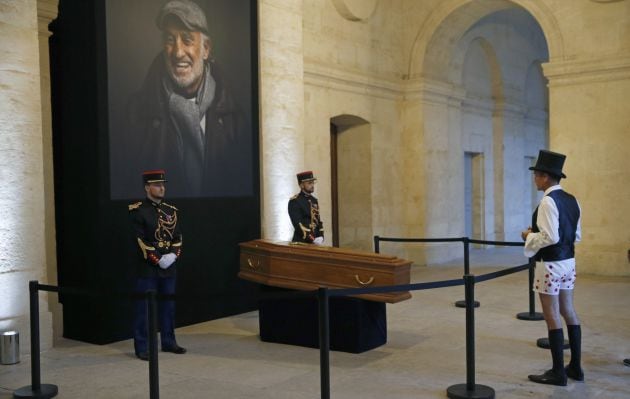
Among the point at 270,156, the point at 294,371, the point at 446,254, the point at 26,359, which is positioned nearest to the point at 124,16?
the point at 270,156

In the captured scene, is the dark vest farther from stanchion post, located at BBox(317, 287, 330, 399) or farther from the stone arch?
the stone arch

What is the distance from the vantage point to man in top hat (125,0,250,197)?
752 centimetres

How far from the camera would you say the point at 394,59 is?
44.6 ft

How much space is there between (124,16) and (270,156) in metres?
2.70

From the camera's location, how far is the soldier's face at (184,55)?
7781 mm

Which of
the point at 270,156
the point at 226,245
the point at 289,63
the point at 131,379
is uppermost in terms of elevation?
the point at 289,63

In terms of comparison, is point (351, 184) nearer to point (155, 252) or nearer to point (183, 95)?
point (183, 95)

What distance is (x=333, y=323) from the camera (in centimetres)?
669

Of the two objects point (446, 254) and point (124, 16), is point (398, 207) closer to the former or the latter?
point (446, 254)

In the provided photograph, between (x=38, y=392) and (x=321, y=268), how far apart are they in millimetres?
2599

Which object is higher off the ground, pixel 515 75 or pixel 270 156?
pixel 515 75

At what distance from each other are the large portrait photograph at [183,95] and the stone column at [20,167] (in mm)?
772

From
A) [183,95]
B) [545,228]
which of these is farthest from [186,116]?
[545,228]

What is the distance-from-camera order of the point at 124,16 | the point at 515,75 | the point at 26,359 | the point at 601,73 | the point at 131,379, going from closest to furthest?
the point at 131,379 < the point at 26,359 < the point at 124,16 < the point at 601,73 < the point at 515,75
